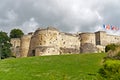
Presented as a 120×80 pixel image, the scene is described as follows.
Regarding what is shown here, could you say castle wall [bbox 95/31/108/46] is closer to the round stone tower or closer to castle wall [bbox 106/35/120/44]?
castle wall [bbox 106/35/120/44]

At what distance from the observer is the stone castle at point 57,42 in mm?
58000

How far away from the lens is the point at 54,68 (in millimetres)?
30203

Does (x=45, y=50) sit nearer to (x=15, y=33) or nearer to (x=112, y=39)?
(x=112, y=39)

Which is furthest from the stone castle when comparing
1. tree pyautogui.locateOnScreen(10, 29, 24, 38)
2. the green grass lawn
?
the green grass lawn

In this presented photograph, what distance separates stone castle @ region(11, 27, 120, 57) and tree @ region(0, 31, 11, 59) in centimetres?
132

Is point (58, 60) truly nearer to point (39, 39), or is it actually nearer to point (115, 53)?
point (115, 53)

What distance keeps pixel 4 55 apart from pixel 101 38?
19.5 metres

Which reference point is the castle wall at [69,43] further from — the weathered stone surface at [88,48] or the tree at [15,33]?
the tree at [15,33]

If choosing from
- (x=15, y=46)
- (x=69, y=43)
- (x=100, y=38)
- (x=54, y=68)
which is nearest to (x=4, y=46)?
(x=15, y=46)

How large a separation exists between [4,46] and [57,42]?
11.5m

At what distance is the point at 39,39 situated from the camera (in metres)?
58.6

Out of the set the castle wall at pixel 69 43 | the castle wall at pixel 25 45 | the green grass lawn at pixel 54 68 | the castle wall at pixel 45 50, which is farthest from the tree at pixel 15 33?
the green grass lawn at pixel 54 68

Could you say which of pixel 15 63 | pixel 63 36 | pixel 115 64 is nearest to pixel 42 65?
pixel 15 63

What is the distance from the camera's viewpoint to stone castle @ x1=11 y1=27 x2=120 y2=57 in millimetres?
58000
